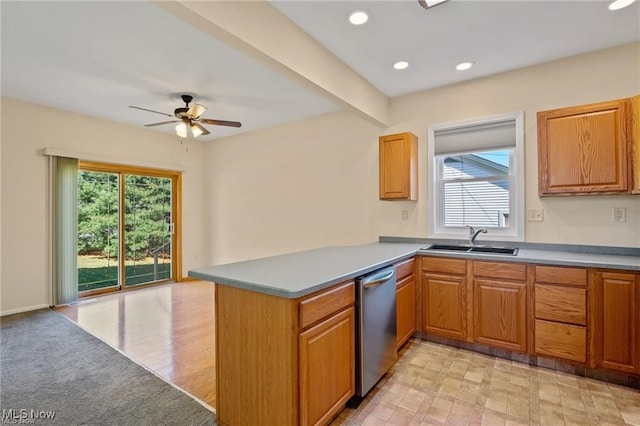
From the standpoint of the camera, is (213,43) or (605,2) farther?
(213,43)

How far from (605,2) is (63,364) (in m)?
4.81

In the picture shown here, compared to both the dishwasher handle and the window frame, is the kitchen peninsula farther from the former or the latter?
the window frame

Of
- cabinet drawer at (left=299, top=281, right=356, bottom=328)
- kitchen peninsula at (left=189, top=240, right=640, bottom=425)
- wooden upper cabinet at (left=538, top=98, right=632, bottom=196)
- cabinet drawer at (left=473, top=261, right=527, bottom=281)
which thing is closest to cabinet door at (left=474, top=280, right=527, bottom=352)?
cabinet drawer at (left=473, top=261, right=527, bottom=281)

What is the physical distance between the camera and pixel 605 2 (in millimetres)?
2039

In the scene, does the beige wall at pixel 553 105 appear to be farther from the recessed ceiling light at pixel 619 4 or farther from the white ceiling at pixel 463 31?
the recessed ceiling light at pixel 619 4

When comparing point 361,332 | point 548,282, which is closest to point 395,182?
point 548,282

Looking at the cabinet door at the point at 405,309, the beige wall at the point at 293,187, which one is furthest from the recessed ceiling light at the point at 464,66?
the cabinet door at the point at 405,309

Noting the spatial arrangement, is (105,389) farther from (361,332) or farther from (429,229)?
(429,229)

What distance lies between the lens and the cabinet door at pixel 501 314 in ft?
8.04

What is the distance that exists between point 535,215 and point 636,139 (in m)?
0.90

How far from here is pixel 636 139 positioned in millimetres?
2246

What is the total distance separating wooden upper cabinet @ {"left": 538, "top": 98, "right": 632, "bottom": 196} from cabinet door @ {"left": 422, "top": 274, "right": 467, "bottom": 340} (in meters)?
1.16

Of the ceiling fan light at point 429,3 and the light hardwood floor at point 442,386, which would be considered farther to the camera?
the ceiling fan light at point 429,3

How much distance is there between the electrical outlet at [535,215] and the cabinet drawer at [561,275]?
0.69 meters
